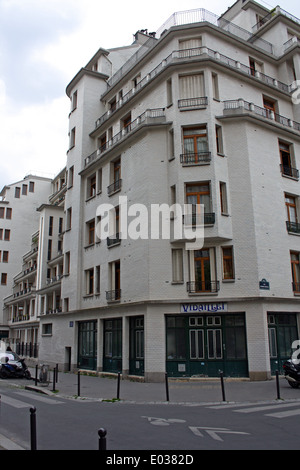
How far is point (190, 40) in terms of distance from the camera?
23.2m

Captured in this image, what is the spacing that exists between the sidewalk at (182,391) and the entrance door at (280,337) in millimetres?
978

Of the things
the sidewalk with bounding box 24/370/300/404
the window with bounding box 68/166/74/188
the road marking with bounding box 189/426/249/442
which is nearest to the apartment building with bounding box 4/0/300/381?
the sidewalk with bounding box 24/370/300/404

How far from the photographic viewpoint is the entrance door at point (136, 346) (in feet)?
67.1

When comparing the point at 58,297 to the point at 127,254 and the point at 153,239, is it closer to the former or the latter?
the point at 127,254

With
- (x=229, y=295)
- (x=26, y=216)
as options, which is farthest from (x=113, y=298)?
(x=26, y=216)

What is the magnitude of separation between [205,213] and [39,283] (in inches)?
928

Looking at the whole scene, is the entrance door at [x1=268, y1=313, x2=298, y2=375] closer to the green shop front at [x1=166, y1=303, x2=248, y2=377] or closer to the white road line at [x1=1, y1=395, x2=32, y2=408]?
the green shop front at [x1=166, y1=303, x2=248, y2=377]

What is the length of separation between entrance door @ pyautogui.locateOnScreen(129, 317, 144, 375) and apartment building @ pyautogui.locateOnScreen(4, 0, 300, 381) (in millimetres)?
85

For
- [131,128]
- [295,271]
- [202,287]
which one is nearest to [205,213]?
[202,287]

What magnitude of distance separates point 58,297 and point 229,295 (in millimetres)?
20901

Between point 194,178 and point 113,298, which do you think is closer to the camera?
point 194,178

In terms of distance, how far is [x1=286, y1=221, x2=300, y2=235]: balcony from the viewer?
21911mm

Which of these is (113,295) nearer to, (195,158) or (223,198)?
(223,198)

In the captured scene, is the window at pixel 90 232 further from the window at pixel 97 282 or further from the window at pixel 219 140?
the window at pixel 219 140
